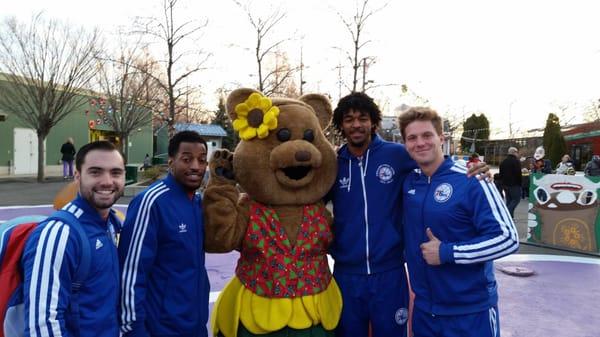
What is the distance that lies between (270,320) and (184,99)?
16.9 m

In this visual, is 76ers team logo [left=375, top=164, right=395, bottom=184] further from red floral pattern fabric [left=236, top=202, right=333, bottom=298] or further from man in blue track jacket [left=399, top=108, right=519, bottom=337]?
red floral pattern fabric [left=236, top=202, right=333, bottom=298]

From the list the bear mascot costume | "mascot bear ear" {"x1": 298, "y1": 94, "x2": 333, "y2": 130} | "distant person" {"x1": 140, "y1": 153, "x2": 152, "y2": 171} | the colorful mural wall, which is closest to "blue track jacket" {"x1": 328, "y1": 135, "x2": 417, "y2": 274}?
the bear mascot costume

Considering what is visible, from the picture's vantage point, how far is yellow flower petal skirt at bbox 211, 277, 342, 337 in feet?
9.64

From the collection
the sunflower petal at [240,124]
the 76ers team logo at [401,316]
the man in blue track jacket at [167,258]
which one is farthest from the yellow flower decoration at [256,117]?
the 76ers team logo at [401,316]

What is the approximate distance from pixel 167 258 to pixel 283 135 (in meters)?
1.14

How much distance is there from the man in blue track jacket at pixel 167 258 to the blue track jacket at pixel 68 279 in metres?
0.32

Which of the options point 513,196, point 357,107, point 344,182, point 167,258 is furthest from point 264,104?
point 513,196

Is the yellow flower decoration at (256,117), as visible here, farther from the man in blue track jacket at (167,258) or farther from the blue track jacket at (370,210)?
the blue track jacket at (370,210)

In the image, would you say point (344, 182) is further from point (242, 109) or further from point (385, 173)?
point (242, 109)

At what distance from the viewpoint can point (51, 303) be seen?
190 centimetres

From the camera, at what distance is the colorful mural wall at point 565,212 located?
8.00 meters

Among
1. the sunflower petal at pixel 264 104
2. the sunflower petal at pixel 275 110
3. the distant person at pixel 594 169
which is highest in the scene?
the sunflower petal at pixel 264 104

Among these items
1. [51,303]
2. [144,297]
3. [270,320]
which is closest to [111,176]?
[51,303]

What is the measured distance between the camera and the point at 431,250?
2549 millimetres
